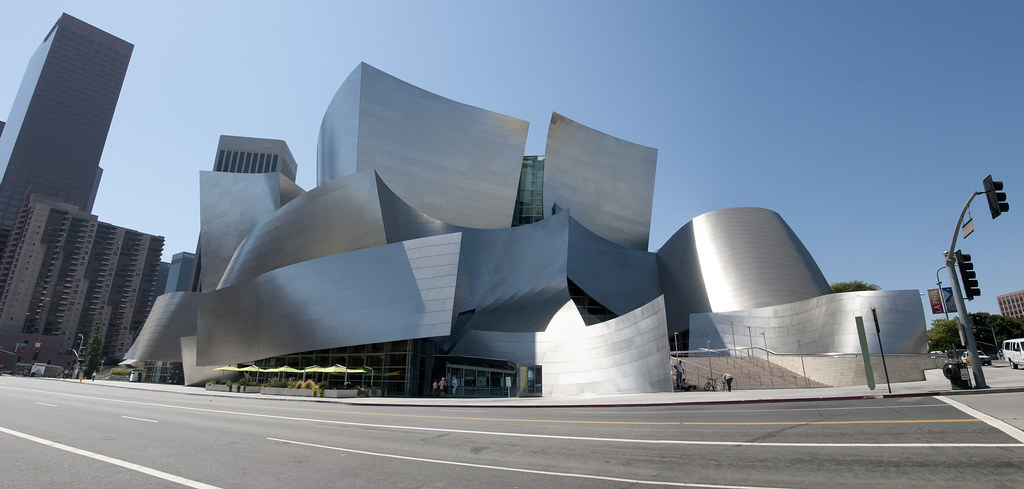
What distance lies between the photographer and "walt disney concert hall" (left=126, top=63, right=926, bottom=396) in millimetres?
25125

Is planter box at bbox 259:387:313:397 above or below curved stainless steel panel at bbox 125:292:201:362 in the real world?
below

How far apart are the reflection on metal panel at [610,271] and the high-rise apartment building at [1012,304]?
197891mm

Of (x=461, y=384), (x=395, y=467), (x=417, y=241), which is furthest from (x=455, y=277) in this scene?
(x=395, y=467)

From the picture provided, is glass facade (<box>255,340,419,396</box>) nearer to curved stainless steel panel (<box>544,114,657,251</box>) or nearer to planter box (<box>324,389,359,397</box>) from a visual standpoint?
planter box (<box>324,389,359,397</box>)

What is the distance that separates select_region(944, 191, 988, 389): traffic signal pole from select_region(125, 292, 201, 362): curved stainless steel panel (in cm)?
4701

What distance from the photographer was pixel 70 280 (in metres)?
118

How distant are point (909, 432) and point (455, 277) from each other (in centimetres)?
1956

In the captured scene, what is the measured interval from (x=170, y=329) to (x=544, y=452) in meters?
45.1

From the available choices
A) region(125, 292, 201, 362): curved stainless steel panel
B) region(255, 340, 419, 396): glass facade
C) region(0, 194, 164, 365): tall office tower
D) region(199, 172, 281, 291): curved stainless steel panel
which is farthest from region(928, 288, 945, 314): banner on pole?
region(0, 194, 164, 365): tall office tower

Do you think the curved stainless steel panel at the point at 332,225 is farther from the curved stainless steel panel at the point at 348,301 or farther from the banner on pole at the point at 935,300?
the banner on pole at the point at 935,300

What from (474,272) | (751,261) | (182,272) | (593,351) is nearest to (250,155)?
(182,272)

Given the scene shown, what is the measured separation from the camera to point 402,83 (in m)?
41.4

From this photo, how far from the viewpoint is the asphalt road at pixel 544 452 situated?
15.3 ft

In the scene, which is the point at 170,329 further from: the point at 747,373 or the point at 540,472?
the point at 540,472
